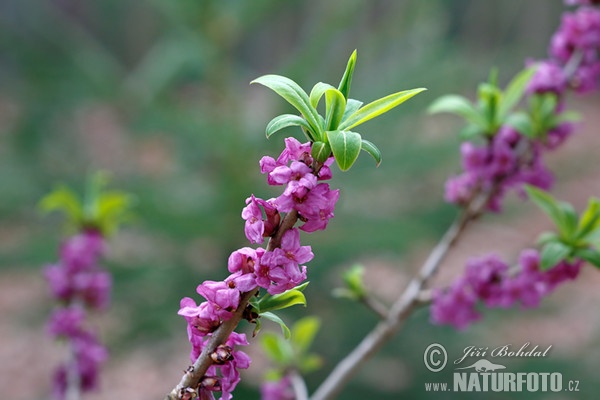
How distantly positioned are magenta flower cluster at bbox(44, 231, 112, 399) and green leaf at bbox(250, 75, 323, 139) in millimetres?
464

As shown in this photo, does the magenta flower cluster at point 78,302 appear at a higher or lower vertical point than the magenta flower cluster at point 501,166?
lower

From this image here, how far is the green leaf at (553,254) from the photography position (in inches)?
24.1

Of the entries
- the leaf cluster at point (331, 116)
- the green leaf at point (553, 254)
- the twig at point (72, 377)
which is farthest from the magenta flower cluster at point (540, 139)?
the twig at point (72, 377)

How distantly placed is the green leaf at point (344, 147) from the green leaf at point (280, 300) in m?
0.10

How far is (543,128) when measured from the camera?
0.74 meters

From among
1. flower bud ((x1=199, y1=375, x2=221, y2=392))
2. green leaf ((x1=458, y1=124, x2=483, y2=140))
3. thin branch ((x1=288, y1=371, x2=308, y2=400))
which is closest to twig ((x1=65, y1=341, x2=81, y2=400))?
thin branch ((x1=288, y1=371, x2=308, y2=400))

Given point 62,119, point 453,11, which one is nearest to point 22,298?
point 62,119

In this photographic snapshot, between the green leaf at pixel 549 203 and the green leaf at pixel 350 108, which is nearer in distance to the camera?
the green leaf at pixel 350 108

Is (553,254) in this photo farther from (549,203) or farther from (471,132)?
(471,132)

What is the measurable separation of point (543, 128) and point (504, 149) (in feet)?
0.21

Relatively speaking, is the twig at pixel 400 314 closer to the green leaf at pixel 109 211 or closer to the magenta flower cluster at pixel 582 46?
the magenta flower cluster at pixel 582 46

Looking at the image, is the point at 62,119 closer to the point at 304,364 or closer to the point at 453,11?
the point at 304,364

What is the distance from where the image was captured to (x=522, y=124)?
27.6 inches

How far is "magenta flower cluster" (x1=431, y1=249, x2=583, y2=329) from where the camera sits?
0.67m
